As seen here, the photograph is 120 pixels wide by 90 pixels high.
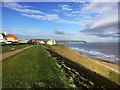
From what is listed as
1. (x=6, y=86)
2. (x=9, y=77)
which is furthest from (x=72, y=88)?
(x=9, y=77)

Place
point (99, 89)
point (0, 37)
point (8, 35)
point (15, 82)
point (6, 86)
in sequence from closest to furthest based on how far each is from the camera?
point (6, 86) → point (15, 82) → point (99, 89) → point (0, 37) → point (8, 35)

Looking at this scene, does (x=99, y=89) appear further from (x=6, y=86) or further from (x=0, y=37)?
(x=0, y=37)

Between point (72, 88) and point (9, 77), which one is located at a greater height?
point (9, 77)

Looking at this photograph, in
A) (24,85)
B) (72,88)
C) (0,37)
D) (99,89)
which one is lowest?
(99,89)

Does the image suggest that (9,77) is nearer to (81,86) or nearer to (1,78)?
(1,78)

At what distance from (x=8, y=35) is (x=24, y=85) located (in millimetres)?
92613

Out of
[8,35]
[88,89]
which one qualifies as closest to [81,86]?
[88,89]

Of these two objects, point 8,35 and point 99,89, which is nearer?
point 99,89

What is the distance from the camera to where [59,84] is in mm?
6918

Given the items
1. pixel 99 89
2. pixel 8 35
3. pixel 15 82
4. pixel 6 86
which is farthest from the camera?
pixel 8 35

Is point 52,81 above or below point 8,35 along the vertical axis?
below

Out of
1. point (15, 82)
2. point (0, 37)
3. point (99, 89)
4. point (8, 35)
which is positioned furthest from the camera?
point (8, 35)

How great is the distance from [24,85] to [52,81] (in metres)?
2.59

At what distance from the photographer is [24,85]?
6.41 meters
